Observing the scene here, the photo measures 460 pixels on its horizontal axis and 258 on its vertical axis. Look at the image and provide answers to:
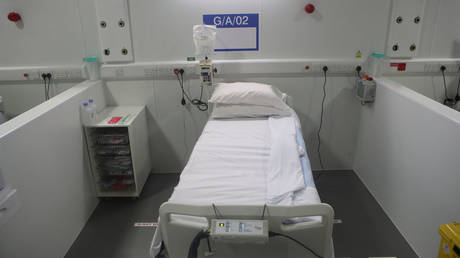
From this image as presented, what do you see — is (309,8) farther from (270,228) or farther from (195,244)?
(195,244)

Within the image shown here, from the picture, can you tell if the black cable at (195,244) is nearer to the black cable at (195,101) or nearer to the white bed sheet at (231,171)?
the white bed sheet at (231,171)

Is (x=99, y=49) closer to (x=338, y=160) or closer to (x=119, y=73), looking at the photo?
(x=119, y=73)

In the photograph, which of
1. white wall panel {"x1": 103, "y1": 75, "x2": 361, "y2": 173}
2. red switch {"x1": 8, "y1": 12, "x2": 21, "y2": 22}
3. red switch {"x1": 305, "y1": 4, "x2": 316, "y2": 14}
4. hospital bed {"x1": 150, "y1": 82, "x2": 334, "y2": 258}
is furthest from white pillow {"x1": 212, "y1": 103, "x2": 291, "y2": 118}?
red switch {"x1": 8, "y1": 12, "x2": 21, "y2": 22}

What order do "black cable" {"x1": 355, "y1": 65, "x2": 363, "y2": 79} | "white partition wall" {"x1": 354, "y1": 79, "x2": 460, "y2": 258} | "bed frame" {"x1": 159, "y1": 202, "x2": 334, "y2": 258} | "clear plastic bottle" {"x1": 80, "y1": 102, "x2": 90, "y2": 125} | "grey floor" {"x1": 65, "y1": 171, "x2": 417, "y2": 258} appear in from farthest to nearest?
1. "black cable" {"x1": 355, "y1": 65, "x2": 363, "y2": 79}
2. "clear plastic bottle" {"x1": 80, "y1": 102, "x2": 90, "y2": 125}
3. "grey floor" {"x1": 65, "y1": 171, "x2": 417, "y2": 258}
4. "white partition wall" {"x1": 354, "y1": 79, "x2": 460, "y2": 258}
5. "bed frame" {"x1": 159, "y1": 202, "x2": 334, "y2": 258}

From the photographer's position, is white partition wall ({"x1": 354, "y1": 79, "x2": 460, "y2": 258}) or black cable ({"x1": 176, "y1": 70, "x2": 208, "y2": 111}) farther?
black cable ({"x1": 176, "y1": 70, "x2": 208, "y2": 111})

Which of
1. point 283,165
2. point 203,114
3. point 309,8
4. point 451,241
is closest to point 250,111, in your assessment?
point 203,114

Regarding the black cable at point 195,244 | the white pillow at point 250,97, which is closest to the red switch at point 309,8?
the white pillow at point 250,97

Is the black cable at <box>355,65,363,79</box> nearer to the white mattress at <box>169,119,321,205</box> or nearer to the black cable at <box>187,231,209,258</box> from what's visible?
the white mattress at <box>169,119,321,205</box>

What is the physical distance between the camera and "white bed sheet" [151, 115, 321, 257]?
1.80 metres

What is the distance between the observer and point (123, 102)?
333 centimetres

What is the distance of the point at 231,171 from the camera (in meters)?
2.08

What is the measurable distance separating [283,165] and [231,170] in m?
0.33

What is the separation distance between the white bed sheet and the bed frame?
9 centimetres

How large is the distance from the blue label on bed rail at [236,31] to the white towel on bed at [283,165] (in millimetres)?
913
